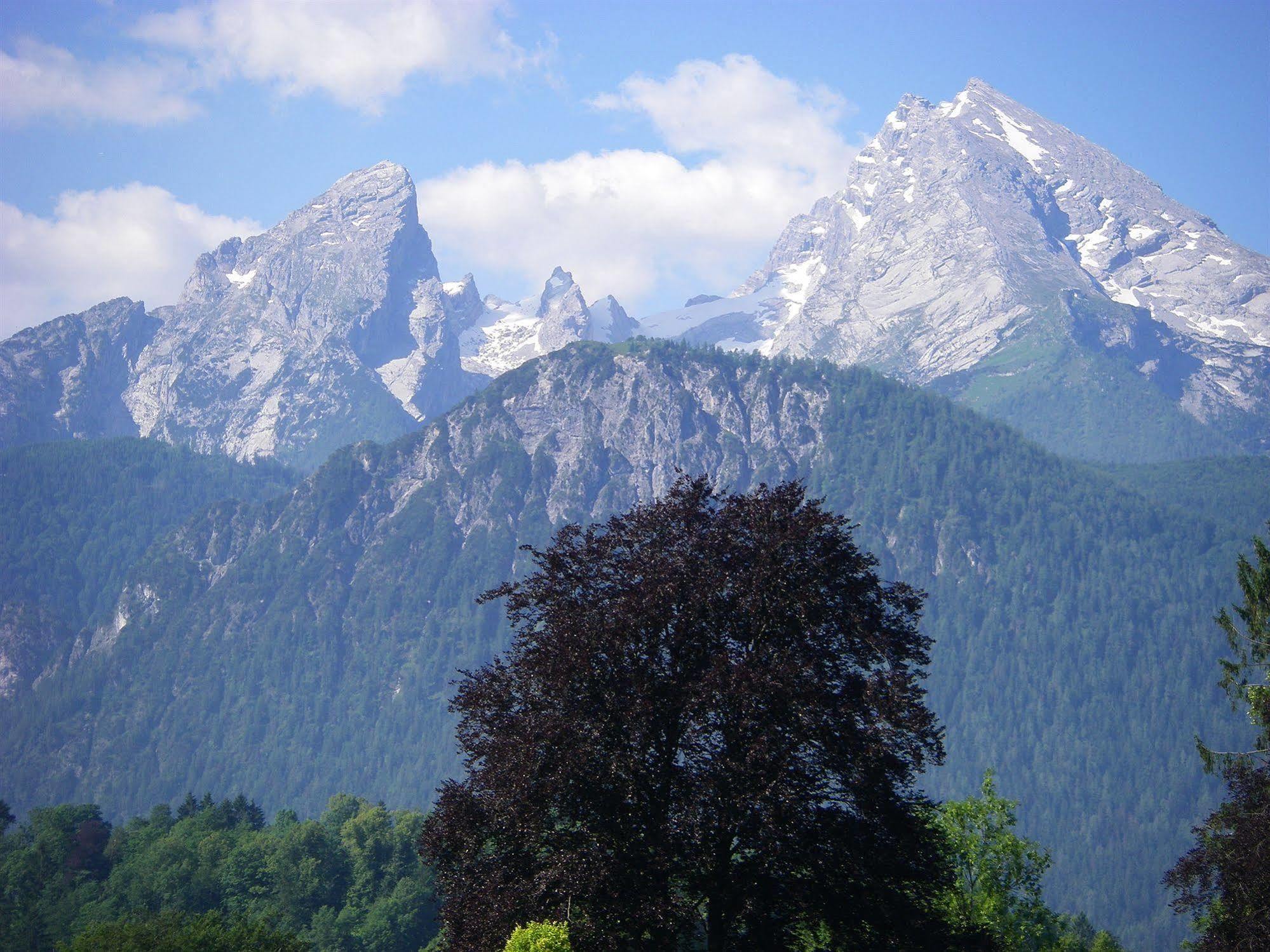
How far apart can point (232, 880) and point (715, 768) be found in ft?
292

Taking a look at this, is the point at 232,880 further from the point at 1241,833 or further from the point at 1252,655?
the point at 1241,833

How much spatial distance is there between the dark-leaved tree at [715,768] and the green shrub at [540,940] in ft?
4.25

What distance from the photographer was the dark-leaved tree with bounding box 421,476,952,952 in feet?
102

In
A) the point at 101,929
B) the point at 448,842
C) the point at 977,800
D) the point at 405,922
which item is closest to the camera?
the point at 448,842

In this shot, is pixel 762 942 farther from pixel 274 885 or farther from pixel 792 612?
pixel 274 885

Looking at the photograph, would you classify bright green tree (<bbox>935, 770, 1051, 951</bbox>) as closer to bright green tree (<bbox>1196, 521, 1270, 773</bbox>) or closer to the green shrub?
bright green tree (<bbox>1196, 521, 1270, 773</bbox>)

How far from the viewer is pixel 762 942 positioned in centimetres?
3183

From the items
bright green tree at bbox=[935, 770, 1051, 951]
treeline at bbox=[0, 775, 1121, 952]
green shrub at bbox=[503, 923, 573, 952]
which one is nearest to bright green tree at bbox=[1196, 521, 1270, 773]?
bright green tree at bbox=[935, 770, 1051, 951]

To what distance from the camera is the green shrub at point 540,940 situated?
2855cm

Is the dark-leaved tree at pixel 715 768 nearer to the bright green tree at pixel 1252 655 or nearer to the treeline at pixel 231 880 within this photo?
the bright green tree at pixel 1252 655

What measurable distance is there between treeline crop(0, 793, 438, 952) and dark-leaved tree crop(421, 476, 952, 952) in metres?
66.9

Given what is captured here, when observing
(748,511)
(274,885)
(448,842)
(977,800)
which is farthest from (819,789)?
(274,885)

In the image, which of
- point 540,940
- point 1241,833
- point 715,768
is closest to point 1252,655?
point 1241,833

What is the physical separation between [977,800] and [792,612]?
18.0m
